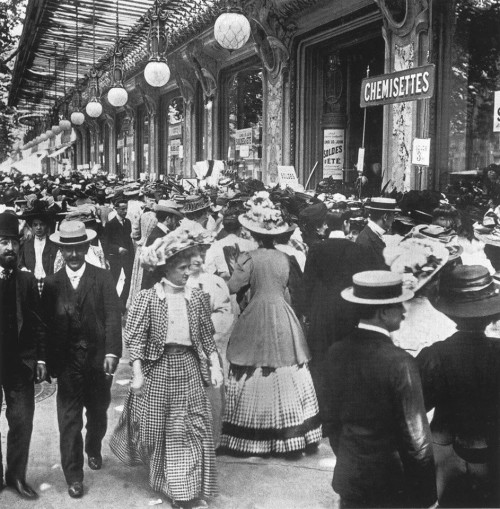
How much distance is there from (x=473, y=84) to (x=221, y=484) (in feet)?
21.6

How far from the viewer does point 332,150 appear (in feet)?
43.9

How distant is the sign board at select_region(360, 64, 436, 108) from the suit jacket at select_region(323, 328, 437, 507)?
446cm

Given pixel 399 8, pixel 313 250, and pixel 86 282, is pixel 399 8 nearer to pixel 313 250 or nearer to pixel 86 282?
pixel 313 250

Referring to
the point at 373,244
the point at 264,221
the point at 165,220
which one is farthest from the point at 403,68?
the point at 264,221

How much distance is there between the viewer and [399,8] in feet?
31.4

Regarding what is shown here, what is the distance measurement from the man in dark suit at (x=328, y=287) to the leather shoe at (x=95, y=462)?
1.61 meters

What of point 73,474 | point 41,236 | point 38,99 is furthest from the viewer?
point 38,99

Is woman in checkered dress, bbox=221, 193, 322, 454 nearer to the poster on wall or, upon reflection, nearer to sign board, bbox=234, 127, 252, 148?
the poster on wall

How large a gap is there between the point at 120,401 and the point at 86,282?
6.22ft

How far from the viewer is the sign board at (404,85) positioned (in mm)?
6762

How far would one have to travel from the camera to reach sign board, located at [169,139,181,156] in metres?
20.2

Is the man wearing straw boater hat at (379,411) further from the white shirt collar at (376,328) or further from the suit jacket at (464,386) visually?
the suit jacket at (464,386)

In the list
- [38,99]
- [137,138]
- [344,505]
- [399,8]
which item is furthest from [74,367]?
[38,99]

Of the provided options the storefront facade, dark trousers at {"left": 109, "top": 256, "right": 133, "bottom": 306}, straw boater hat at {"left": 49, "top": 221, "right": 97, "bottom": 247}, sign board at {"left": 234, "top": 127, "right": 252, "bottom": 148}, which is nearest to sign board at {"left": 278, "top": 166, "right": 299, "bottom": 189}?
the storefront facade
